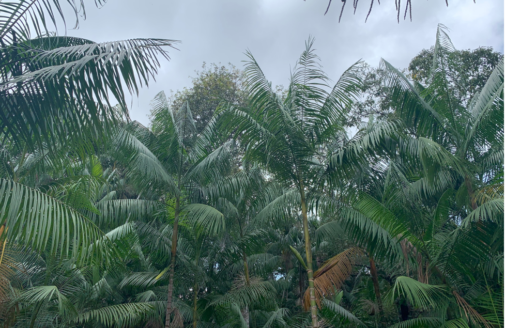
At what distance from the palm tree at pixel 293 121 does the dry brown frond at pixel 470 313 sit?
276 cm

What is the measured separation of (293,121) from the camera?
21.7 ft

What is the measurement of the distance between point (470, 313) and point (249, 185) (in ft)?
16.1

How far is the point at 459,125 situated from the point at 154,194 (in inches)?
270

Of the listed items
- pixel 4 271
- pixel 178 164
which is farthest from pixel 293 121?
pixel 4 271

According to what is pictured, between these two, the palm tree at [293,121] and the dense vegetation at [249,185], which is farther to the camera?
the palm tree at [293,121]

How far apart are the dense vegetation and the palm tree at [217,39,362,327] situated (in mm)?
26

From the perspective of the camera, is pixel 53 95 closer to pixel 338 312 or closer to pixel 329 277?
pixel 329 277

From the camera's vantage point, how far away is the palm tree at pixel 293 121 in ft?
21.9

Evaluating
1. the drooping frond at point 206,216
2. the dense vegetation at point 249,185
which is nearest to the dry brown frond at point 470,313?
the dense vegetation at point 249,185

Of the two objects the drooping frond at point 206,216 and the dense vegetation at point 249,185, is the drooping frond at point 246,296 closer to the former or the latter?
the dense vegetation at point 249,185

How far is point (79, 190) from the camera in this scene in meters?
5.80

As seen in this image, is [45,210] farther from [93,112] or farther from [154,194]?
[154,194]

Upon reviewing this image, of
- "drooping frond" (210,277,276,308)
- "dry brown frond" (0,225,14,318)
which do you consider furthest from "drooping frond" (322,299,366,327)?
"dry brown frond" (0,225,14,318)

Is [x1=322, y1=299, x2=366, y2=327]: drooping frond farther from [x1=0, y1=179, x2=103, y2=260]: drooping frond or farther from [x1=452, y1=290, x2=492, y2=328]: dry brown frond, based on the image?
[x1=0, y1=179, x2=103, y2=260]: drooping frond
